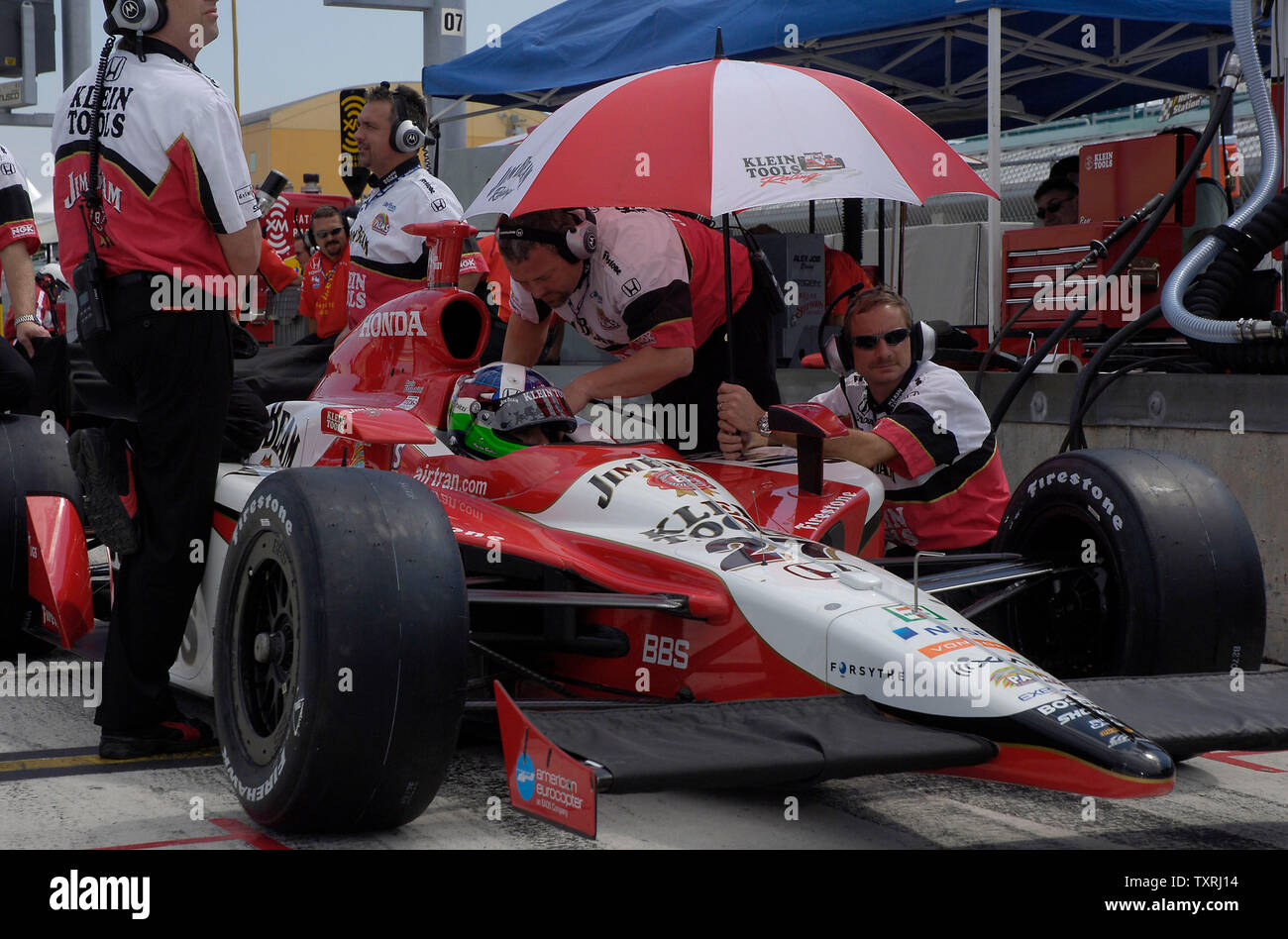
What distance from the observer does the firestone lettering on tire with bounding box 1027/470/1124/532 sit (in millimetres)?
3987

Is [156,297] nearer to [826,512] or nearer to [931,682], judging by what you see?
[826,512]

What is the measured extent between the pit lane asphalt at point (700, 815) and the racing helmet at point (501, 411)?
845mm

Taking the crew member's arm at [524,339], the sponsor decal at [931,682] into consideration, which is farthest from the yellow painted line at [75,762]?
the sponsor decal at [931,682]

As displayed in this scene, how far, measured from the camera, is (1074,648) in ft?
14.0

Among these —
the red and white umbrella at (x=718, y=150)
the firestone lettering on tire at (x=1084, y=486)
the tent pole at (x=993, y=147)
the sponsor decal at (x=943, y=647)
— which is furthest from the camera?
the tent pole at (x=993, y=147)

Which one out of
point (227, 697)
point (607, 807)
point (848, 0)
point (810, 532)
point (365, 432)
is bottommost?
point (607, 807)

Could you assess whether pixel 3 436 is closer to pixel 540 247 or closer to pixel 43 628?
pixel 43 628

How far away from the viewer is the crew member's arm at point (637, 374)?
438 centimetres

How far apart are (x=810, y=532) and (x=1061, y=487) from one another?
2.42 ft

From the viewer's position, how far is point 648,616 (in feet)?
12.0

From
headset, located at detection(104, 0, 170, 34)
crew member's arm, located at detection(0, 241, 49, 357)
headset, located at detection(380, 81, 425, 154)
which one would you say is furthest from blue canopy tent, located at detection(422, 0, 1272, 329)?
headset, located at detection(104, 0, 170, 34)

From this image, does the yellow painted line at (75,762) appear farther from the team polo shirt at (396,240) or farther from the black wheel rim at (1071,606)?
the team polo shirt at (396,240)
